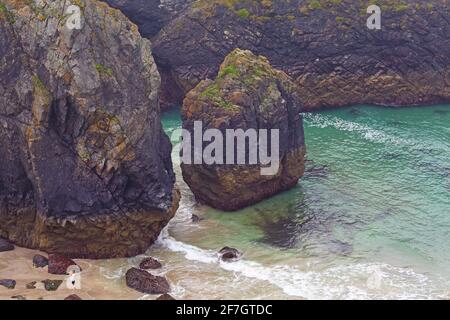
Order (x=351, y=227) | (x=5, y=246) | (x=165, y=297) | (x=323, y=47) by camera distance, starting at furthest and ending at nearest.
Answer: (x=323, y=47) < (x=351, y=227) < (x=5, y=246) < (x=165, y=297)

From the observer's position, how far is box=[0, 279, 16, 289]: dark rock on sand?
1271 inches

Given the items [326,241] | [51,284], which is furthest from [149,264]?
[326,241]

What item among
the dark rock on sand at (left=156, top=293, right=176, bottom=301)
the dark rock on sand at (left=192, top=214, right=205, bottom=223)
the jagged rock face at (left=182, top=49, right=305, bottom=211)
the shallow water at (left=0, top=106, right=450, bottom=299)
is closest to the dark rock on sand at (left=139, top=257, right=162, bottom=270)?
the shallow water at (left=0, top=106, right=450, bottom=299)

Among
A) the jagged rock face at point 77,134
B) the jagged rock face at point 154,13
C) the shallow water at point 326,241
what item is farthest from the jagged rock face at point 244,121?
the jagged rock face at point 154,13

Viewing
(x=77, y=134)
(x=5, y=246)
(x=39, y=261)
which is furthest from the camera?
(x=5, y=246)

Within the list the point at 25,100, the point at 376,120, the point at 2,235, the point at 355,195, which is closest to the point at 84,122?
the point at 25,100

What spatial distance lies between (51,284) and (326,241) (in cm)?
1809

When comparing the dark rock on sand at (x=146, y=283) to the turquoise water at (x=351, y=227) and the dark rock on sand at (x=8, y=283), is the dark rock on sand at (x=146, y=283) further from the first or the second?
the dark rock on sand at (x=8, y=283)

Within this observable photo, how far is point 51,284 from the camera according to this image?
3288 centimetres

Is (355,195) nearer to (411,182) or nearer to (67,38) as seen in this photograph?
(411,182)

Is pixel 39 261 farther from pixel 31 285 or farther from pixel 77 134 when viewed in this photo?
pixel 77 134

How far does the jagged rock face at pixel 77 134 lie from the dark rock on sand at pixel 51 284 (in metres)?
3.55

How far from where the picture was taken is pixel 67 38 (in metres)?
34.6

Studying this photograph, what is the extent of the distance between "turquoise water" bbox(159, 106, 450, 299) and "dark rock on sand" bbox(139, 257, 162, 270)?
251 cm
